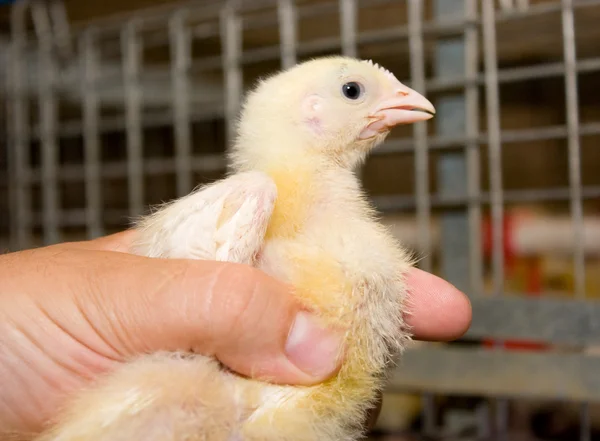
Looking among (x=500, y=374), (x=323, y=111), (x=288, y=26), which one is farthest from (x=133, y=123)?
(x=500, y=374)

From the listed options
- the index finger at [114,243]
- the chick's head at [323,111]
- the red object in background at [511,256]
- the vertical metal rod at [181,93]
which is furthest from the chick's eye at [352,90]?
the red object in background at [511,256]

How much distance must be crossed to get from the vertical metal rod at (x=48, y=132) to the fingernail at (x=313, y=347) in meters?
0.92

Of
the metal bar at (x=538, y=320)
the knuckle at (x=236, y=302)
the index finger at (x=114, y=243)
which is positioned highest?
the index finger at (x=114, y=243)

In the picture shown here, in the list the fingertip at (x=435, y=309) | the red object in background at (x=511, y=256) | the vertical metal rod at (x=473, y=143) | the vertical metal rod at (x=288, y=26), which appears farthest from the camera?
the red object in background at (x=511, y=256)

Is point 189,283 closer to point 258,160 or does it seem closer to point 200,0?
point 258,160

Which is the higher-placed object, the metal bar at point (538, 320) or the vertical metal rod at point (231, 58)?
the vertical metal rod at point (231, 58)

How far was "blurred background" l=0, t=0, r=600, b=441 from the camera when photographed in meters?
0.92

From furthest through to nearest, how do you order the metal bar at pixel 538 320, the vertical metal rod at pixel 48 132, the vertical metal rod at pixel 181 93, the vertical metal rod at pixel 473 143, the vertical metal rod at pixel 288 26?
the vertical metal rod at pixel 48 132, the vertical metal rod at pixel 181 93, the vertical metal rod at pixel 288 26, the vertical metal rod at pixel 473 143, the metal bar at pixel 538 320

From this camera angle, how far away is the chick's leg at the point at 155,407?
0.53 meters

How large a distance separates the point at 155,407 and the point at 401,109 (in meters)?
0.47

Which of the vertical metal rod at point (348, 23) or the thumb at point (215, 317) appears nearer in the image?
the thumb at point (215, 317)

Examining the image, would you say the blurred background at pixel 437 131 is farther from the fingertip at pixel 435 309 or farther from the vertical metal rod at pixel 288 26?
the fingertip at pixel 435 309

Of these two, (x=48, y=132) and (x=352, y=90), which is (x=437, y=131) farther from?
(x=48, y=132)

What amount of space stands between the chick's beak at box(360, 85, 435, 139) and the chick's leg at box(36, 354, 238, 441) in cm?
39
